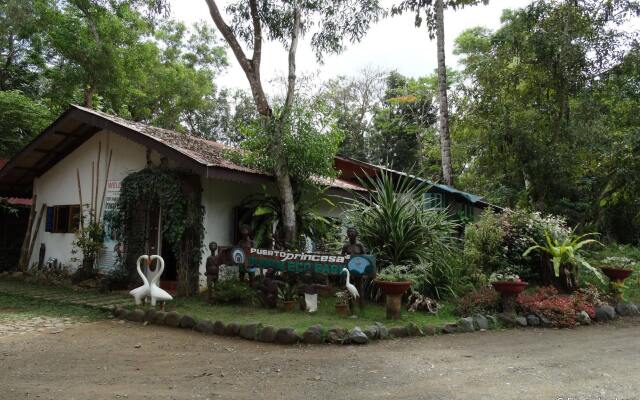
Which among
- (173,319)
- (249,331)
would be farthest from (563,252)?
(173,319)

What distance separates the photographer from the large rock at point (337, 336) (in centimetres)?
594

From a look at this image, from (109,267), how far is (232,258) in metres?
4.02

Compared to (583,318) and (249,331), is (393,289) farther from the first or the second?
(583,318)

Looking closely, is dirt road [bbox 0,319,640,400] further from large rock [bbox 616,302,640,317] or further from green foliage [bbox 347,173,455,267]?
green foliage [bbox 347,173,455,267]

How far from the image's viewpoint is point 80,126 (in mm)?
10859

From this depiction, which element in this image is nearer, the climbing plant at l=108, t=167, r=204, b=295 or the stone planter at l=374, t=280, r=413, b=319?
the stone planter at l=374, t=280, r=413, b=319

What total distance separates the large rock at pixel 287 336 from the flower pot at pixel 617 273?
633 centimetres

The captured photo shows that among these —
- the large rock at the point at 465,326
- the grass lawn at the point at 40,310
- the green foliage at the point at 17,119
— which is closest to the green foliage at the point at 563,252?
the large rock at the point at 465,326

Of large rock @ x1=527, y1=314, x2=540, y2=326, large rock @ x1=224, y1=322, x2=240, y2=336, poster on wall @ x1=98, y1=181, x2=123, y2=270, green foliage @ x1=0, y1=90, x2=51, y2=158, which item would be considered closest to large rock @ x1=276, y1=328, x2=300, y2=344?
large rock @ x1=224, y1=322, x2=240, y2=336

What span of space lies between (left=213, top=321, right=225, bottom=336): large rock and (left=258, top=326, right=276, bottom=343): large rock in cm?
64

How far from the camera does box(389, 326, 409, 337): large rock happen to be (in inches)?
251

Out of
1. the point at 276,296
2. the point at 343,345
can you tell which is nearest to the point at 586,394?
the point at 343,345

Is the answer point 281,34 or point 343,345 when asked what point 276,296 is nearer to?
point 343,345

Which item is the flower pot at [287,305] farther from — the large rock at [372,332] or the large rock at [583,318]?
the large rock at [583,318]
